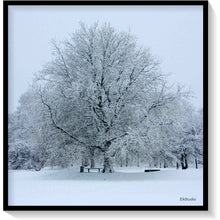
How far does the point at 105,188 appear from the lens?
359 centimetres

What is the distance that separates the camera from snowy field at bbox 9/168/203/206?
354 centimetres

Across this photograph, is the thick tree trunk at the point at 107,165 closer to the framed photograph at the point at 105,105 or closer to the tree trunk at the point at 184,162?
the framed photograph at the point at 105,105

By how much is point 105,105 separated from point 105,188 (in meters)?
0.82

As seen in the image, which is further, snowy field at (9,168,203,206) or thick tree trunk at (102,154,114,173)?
thick tree trunk at (102,154,114,173)

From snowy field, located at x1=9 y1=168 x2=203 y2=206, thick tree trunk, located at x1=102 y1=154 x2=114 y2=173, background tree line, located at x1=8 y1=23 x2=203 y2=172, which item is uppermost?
background tree line, located at x1=8 y1=23 x2=203 y2=172

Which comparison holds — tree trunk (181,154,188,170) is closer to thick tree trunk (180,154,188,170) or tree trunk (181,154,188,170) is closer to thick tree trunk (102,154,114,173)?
thick tree trunk (180,154,188,170)

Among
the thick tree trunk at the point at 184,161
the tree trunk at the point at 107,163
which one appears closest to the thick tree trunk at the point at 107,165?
the tree trunk at the point at 107,163

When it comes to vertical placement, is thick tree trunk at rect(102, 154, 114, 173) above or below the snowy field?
above

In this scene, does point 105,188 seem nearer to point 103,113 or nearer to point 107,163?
point 107,163

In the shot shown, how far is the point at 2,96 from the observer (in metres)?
3.62

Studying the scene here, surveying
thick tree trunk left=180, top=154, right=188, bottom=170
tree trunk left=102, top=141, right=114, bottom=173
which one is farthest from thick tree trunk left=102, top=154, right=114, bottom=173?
thick tree trunk left=180, top=154, right=188, bottom=170

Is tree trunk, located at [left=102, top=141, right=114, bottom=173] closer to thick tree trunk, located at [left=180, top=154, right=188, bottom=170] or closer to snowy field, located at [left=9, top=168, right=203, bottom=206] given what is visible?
snowy field, located at [left=9, top=168, right=203, bottom=206]

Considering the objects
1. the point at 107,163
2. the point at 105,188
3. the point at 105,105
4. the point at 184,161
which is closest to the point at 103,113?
the point at 105,105

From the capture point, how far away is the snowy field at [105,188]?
3543 millimetres
